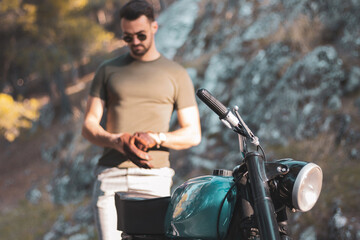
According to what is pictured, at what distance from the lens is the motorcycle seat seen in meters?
1.81

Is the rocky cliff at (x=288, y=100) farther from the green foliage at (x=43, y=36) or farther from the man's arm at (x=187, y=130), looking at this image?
the green foliage at (x=43, y=36)

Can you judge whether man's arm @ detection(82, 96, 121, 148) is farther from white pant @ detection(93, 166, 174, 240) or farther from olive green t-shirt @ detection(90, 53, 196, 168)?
white pant @ detection(93, 166, 174, 240)

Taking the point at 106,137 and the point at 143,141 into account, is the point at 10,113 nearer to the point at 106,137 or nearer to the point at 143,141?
the point at 106,137

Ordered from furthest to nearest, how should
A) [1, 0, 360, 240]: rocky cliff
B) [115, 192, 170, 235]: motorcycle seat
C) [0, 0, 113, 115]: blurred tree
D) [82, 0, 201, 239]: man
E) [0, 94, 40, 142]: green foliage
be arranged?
1. [0, 0, 113, 115]: blurred tree
2. [0, 94, 40, 142]: green foliage
3. [1, 0, 360, 240]: rocky cliff
4. [82, 0, 201, 239]: man
5. [115, 192, 170, 235]: motorcycle seat

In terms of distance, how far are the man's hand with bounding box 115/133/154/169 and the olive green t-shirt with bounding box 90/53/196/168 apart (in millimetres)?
252

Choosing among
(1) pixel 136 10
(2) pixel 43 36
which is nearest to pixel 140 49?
(1) pixel 136 10

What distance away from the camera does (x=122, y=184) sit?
8.46 feet

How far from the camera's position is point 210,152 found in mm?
7344

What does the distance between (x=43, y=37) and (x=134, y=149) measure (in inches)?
745

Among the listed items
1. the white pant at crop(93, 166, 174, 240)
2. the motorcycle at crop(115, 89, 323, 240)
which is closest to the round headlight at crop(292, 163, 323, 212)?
the motorcycle at crop(115, 89, 323, 240)

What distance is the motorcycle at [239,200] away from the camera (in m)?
1.35

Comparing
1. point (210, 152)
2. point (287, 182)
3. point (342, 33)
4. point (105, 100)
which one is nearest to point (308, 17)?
point (342, 33)

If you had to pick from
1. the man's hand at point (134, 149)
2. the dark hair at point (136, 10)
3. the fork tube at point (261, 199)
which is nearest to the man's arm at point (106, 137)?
the man's hand at point (134, 149)

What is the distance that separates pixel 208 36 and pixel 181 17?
3870mm
